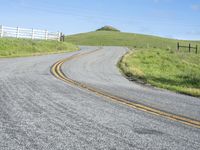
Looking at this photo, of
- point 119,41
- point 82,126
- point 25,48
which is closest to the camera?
point 82,126

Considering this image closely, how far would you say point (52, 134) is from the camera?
19.9 ft

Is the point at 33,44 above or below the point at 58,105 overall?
above

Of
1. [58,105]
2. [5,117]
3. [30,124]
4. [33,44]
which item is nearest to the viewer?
[30,124]

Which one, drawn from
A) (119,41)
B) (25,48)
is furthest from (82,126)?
(119,41)

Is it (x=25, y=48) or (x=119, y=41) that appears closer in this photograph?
(x=25, y=48)

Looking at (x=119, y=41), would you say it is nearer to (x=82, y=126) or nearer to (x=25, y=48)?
(x=25, y=48)

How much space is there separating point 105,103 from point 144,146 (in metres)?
4.06

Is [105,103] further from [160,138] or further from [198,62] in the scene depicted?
[198,62]

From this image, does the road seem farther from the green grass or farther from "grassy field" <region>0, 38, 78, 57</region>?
the green grass

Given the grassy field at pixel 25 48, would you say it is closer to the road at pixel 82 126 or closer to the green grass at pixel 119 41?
the road at pixel 82 126

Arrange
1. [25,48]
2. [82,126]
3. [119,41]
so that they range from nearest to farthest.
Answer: [82,126], [25,48], [119,41]

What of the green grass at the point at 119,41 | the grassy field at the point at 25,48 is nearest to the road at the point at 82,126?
the grassy field at the point at 25,48

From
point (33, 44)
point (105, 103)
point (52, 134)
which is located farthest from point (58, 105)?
point (33, 44)

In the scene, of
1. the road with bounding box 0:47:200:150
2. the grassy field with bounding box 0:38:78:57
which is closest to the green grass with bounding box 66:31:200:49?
the grassy field with bounding box 0:38:78:57
